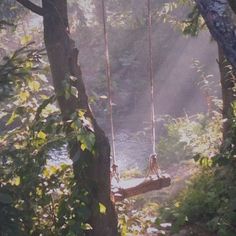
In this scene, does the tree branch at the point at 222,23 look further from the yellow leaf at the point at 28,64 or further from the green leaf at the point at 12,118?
the green leaf at the point at 12,118

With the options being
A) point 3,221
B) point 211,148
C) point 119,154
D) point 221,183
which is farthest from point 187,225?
point 119,154

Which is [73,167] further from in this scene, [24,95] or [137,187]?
[137,187]

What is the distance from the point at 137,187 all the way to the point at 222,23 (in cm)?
268

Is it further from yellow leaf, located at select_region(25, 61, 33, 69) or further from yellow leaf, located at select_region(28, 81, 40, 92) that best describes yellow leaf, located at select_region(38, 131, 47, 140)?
yellow leaf, located at select_region(25, 61, 33, 69)

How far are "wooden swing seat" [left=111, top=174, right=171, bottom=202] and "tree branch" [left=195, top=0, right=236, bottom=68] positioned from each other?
95.2 inches

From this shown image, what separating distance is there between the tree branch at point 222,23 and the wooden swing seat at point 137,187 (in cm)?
242

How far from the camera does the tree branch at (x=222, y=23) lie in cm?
220

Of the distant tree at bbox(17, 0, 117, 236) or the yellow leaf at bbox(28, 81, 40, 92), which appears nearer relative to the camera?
the distant tree at bbox(17, 0, 117, 236)

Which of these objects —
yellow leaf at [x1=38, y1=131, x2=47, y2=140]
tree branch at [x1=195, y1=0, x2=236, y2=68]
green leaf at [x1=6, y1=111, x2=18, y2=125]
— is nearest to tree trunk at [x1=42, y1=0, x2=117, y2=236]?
yellow leaf at [x1=38, y1=131, x2=47, y2=140]

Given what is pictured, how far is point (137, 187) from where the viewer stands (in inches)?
182

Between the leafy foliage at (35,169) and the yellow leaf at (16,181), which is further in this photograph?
the yellow leaf at (16,181)

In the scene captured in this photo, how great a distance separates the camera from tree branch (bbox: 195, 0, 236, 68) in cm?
220

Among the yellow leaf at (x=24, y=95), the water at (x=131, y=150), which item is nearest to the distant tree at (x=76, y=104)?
the yellow leaf at (x=24, y=95)

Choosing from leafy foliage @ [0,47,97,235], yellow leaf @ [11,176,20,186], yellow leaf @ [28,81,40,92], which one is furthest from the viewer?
yellow leaf @ [28,81,40,92]
